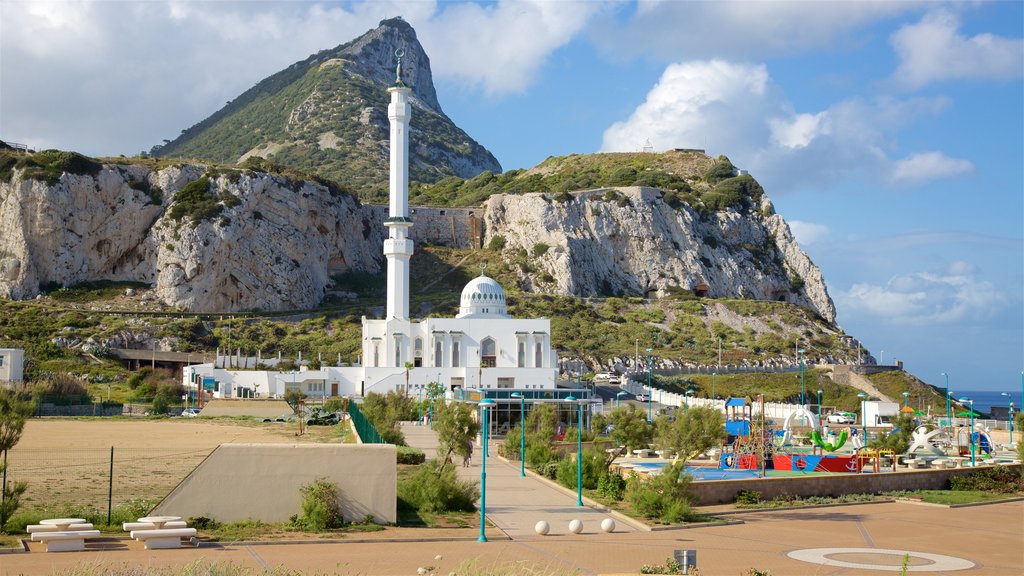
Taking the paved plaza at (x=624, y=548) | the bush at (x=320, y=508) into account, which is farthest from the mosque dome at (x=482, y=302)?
the bush at (x=320, y=508)

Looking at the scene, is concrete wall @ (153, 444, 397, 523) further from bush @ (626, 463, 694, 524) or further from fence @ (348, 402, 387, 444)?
bush @ (626, 463, 694, 524)

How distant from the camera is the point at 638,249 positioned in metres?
118

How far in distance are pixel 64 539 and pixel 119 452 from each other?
1490cm

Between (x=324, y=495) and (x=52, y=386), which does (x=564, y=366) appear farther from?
(x=324, y=495)

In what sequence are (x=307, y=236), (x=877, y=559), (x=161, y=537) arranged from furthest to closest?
(x=307, y=236) < (x=877, y=559) < (x=161, y=537)

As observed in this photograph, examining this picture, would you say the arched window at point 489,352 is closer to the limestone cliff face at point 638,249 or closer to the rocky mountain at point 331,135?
the limestone cliff face at point 638,249

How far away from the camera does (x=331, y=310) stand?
94750mm

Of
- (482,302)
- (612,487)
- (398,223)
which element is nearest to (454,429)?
(612,487)

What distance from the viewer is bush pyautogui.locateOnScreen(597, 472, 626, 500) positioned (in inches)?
1101

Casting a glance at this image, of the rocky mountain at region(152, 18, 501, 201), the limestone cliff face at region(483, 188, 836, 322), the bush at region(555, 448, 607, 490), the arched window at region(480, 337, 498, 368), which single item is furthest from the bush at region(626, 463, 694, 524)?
the rocky mountain at region(152, 18, 501, 201)

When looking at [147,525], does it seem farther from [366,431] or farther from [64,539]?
[366,431]

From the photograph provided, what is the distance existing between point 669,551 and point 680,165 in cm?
12898

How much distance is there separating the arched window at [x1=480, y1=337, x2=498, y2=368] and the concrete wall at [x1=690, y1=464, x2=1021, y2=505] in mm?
42935

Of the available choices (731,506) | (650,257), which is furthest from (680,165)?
(731,506)
